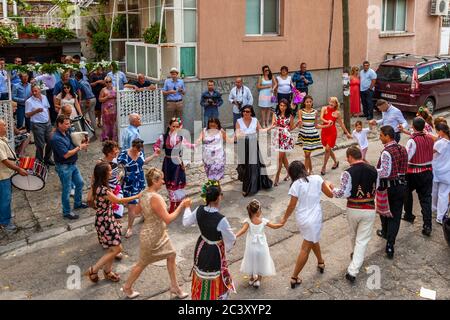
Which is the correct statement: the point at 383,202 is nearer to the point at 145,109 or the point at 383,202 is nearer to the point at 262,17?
the point at 145,109

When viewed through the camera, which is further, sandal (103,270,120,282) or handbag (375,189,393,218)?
handbag (375,189,393,218)

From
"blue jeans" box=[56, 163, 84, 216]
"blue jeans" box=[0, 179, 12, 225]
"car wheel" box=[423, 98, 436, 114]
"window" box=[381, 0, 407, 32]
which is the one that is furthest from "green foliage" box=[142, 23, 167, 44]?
"window" box=[381, 0, 407, 32]

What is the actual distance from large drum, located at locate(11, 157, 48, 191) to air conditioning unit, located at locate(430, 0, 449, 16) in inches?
690

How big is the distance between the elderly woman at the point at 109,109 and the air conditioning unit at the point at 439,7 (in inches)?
559

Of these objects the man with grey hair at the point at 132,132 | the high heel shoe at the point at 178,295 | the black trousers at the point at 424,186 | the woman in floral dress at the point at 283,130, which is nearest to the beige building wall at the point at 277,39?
the woman in floral dress at the point at 283,130

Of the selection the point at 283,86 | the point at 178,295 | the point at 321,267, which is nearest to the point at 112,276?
the point at 178,295

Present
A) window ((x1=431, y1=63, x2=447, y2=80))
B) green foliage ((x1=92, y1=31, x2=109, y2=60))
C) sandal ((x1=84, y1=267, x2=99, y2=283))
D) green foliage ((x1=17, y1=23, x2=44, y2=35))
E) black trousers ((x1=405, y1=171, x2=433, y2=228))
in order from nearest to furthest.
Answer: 1. sandal ((x1=84, y1=267, x2=99, y2=283))
2. black trousers ((x1=405, y1=171, x2=433, y2=228))
3. window ((x1=431, y1=63, x2=447, y2=80))
4. green foliage ((x1=92, y1=31, x2=109, y2=60))
5. green foliage ((x1=17, y1=23, x2=44, y2=35))

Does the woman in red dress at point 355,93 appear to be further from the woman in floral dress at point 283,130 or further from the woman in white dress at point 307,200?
the woman in white dress at point 307,200

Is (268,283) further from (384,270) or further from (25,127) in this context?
(25,127)

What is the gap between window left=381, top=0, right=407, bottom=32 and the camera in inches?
738

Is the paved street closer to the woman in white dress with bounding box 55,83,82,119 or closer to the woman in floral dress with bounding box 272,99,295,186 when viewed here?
the woman in floral dress with bounding box 272,99,295,186

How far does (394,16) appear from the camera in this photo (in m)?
19.2

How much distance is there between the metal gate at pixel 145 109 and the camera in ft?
39.5

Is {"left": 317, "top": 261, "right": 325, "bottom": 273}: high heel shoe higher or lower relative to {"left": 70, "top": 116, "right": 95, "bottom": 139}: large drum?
lower
